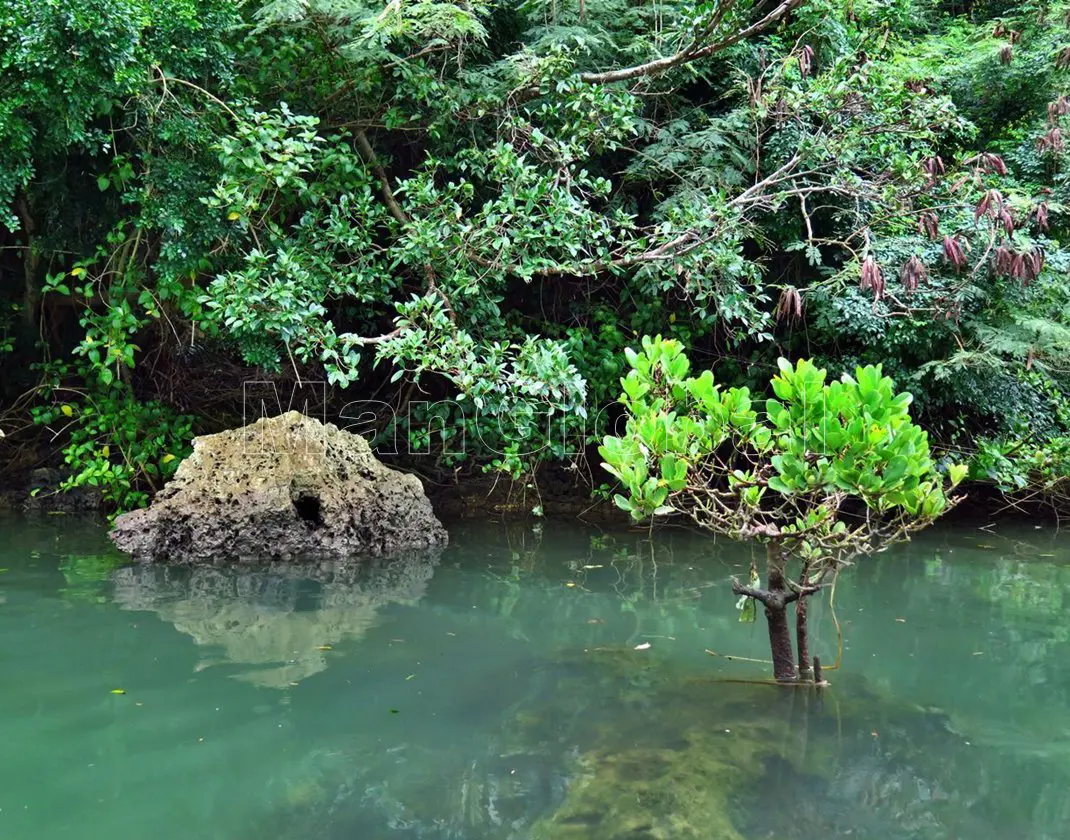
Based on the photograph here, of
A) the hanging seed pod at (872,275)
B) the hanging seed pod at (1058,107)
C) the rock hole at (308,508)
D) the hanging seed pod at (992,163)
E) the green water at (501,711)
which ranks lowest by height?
the green water at (501,711)

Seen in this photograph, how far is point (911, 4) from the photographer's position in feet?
31.6

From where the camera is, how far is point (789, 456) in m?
3.35

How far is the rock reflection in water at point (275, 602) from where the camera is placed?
13.4 feet

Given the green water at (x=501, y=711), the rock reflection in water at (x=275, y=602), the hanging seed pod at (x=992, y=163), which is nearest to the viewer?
the green water at (x=501, y=711)

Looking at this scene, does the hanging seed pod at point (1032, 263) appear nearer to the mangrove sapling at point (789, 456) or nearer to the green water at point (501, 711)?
the green water at point (501, 711)

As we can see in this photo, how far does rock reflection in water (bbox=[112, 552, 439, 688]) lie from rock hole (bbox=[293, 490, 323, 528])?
455mm

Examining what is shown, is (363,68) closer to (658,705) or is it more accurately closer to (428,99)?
(428,99)

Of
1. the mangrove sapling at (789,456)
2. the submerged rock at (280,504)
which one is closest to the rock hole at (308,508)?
the submerged rock at (280,504)

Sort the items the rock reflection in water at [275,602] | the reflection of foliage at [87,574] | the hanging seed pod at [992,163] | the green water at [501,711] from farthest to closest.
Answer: the hanging seed pod at [992,163], the reflection of foliage at [87,574], the rock reflection in water at [275,602], the green water at [501,711]

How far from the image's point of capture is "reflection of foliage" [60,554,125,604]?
500cm

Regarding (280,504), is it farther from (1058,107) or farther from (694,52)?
(1058,107)

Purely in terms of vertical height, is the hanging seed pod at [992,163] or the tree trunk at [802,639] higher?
the hanging seed pod at [992,163]

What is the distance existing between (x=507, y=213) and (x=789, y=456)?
3.78 m

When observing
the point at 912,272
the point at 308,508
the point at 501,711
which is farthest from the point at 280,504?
the point at 912,272
